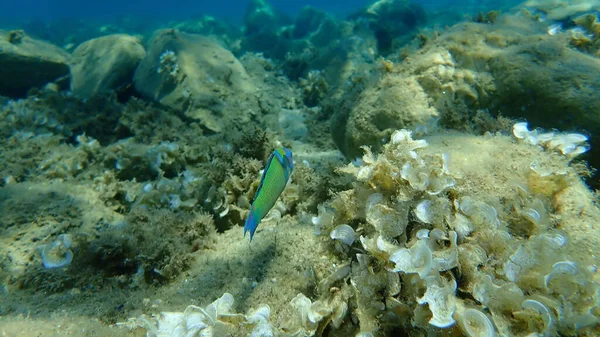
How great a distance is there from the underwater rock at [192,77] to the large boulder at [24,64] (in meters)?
3.09

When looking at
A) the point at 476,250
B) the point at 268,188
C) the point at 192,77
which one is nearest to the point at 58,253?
the point at 268,188

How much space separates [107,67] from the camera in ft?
25.7

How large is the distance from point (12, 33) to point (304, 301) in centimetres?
1158

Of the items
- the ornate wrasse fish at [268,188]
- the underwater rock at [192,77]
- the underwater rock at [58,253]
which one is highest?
the ornate wrasse fish at [268,188]

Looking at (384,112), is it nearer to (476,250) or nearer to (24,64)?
(476,250)

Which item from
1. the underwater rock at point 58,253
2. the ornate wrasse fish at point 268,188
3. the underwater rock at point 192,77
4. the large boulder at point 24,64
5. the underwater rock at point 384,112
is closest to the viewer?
the ornate wrasse fish at point 268,188

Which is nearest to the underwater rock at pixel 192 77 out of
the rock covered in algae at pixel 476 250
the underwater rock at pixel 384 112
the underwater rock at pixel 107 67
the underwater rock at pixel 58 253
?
the underwater rock at pixel 107 67

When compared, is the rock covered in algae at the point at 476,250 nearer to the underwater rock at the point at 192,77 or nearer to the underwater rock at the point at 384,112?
the underwater rock at the point at 384,112

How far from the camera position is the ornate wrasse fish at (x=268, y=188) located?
1.82m

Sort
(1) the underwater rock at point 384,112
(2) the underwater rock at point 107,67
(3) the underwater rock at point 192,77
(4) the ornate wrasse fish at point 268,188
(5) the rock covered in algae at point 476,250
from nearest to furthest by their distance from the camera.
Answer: (5) the rock covered in algae at point 476,250, (4) the ornate wrasse fish at point 268,188, (1) the underwater rock at point 384,112, (3) the underwater rock at point 192,77, (2) the underwater rock at point 107,67

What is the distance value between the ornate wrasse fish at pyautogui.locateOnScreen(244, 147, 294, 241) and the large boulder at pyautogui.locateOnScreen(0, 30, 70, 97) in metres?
9.74

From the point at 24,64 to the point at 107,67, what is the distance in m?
2.62

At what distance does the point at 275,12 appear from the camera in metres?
20.6

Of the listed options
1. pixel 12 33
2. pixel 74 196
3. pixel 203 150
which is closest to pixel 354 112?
pixel 203 150
